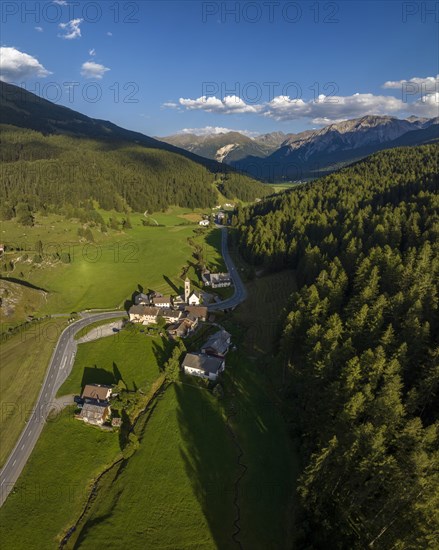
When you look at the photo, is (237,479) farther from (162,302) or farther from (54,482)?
(162,302)

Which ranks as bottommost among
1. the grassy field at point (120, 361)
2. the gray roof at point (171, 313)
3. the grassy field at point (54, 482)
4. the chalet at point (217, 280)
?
the grassy field at point (54, 482)

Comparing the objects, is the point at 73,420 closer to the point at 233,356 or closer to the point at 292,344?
the point at 233,356

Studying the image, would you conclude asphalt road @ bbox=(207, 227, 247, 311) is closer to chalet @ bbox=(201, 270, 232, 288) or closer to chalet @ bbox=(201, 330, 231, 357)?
chalet @ bbox=(201, 270, 232, 288)

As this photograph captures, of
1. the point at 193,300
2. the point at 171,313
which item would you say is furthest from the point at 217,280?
the point at 171,313

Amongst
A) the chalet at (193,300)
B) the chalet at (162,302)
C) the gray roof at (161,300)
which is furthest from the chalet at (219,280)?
the chalet at (162,302)

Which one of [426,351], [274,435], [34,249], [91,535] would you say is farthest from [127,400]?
[34,249]

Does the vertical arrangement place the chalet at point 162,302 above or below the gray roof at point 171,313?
above

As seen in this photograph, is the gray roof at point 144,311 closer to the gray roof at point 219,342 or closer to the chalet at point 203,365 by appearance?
the gray roof at point 219,342
